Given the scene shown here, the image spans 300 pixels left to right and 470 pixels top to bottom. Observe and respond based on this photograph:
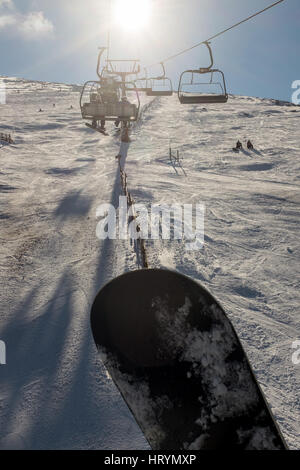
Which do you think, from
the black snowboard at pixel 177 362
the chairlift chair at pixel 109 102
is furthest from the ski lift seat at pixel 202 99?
the black snowboard at pixel 177 362

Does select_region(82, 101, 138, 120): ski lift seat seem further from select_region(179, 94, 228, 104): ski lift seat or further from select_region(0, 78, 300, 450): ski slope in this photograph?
select_region(0, 78, 300, 450): ski slope

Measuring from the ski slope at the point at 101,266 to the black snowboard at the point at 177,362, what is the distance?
2.52 metres

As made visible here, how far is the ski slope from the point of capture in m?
4.89

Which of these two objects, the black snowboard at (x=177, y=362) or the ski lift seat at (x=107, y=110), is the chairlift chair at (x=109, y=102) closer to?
the ski lift seat at (x=107, y=110)

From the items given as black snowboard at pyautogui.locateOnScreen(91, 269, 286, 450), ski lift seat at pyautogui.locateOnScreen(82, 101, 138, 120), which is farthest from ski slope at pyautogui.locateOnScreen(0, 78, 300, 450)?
ski lift seat at pyautogui.locateOnScreen(82, 101, 138, 120)

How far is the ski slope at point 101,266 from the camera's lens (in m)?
4.89

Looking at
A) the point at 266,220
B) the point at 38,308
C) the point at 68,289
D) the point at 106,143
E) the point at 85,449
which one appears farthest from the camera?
the point at 106,143

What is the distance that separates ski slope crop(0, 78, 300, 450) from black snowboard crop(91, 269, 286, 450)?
2517mm

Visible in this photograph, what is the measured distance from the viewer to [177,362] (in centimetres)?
243

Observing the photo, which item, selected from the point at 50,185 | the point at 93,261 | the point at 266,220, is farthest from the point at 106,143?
the point at 93,261

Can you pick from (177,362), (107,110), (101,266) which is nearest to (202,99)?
(107,110)

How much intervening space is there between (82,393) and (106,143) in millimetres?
29462
